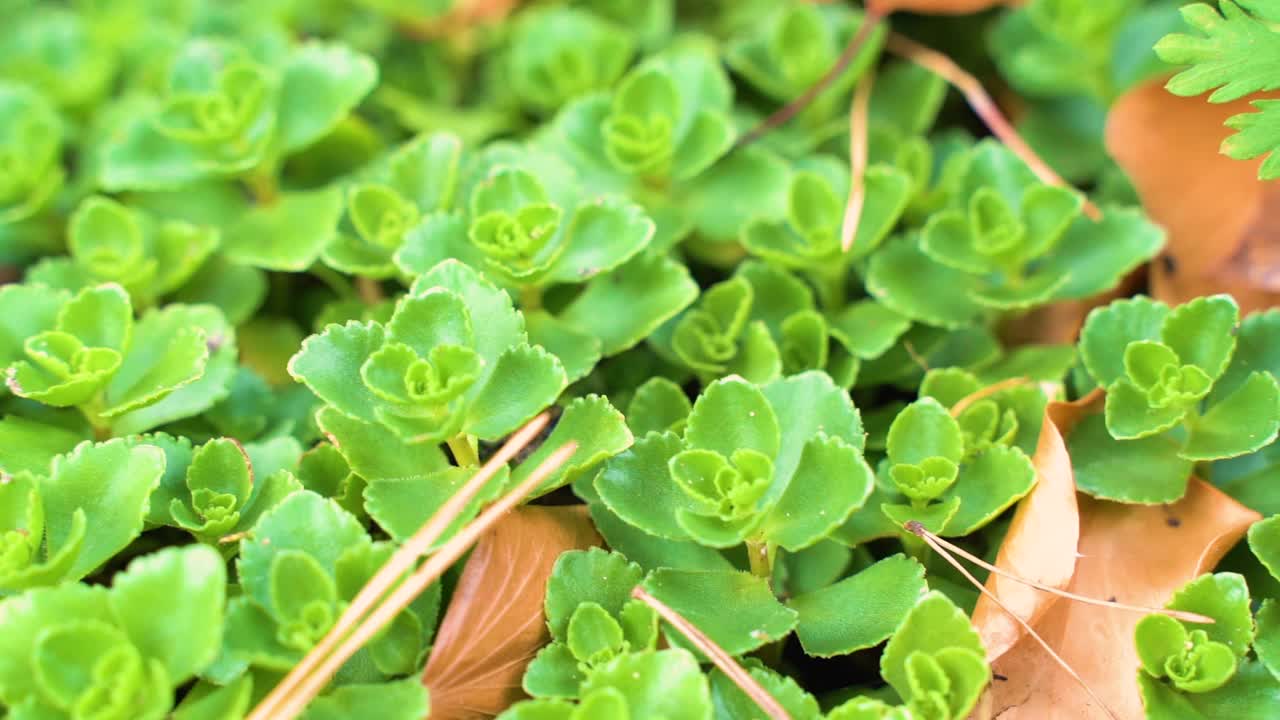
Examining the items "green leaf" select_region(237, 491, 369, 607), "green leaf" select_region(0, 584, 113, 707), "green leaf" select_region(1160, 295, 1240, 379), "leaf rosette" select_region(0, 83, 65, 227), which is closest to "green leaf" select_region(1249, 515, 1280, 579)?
"green leaf" select_region(1160, 295, 1240, 379)

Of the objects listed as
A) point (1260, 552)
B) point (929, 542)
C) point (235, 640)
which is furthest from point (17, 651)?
point (1260, 552)

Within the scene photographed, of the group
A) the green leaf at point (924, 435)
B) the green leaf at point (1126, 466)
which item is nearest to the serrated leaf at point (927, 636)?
the green leaf at point (924, 435)

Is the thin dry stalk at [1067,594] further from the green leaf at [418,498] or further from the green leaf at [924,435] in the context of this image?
the green leaf at [418,498]

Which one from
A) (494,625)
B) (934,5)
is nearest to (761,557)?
(494,625)

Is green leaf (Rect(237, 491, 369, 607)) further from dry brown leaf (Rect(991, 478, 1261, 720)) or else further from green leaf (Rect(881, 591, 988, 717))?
dry brown leaf (Rect(991, 478, 1261, 720))

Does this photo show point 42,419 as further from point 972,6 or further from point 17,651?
point 972,6
